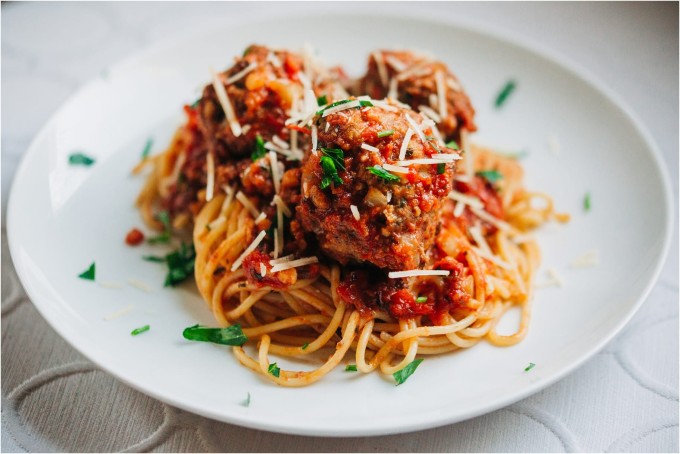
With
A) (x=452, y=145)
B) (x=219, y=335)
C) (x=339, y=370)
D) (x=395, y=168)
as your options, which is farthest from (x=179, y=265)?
(x=452, y=145)

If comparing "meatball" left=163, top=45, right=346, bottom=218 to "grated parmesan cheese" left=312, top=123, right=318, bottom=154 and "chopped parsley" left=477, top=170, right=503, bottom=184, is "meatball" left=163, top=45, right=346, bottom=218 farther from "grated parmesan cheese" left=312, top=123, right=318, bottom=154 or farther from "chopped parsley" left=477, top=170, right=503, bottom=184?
"chopped parsley" left=477, top=170, right=503, bottom=184

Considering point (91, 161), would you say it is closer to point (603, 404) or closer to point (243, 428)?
point (243, 428)

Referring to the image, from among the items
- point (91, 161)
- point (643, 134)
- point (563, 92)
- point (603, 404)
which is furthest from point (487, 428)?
point (91, 161)

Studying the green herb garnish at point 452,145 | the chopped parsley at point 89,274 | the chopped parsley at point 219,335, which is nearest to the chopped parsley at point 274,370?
the chopped parsley at point 219,335

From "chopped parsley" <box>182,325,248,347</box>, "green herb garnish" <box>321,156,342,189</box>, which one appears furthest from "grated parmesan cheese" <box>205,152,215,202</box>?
"green herb garnish" <box>321,156,342,189</box>

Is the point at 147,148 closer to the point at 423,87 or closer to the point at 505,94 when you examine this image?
the point at 423,87

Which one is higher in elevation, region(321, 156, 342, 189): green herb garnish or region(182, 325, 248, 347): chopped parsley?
region(321, 156, 342, 189): green herb garnish

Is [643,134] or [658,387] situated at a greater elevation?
[643,134]

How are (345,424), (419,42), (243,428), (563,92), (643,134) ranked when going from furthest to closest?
(419,42), (563,92), (643,134), (243,428), (345,424)
